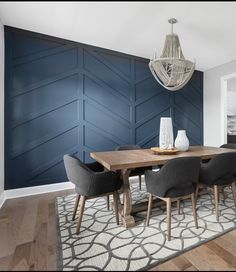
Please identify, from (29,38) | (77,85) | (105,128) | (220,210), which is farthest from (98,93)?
(220,210)

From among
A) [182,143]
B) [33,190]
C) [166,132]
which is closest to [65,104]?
[33,190]

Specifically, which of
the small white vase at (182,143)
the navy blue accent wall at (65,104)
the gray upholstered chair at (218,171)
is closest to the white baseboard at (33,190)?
the navy blue accent wall at (65,104)

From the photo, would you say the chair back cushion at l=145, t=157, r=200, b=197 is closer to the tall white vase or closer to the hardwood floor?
the hardwood floor

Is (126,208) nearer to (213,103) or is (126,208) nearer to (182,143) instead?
(182,143)

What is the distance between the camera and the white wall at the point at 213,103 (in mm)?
4078

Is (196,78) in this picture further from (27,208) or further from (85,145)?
(27,208)

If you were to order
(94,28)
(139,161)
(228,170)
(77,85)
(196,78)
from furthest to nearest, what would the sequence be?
1. (196,78)
2. (77,85)
3. (94,28)
4. (228,170)
5. (139,161)

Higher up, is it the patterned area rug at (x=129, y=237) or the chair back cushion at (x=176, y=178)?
the chair back cushion at (x=176, y=178)

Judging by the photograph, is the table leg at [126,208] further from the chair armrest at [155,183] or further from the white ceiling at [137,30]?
the white ceiling at [137,30]

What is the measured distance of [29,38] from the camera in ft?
9.29

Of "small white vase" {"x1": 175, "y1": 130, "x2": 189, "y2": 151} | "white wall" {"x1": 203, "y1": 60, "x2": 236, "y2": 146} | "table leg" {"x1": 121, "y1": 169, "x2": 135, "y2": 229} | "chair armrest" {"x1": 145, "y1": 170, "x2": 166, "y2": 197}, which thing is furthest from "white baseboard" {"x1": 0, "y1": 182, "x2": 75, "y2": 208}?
"white wall" {"x1": 203, "y1": 60, "x2": 236, "y2": 146}

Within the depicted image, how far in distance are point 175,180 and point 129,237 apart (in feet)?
2.33

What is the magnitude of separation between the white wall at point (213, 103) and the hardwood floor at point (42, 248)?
2.91 m

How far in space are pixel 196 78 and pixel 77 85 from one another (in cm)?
302
